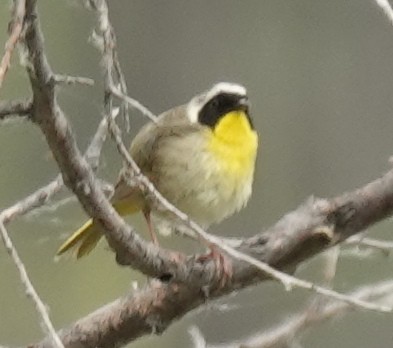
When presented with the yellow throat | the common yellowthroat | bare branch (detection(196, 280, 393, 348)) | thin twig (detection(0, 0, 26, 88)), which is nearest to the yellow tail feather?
the common yellowthroat

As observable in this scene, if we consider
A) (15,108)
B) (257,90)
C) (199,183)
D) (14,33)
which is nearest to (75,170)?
(15,108)

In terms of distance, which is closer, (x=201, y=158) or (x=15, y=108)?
(x=15, y=108)

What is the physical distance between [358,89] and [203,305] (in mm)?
1320

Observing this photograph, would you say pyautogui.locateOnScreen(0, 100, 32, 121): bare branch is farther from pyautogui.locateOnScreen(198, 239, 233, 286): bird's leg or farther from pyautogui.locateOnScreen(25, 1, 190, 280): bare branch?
pyautogui.locateOnScreen(198, 239, 233, 286): bird's leg

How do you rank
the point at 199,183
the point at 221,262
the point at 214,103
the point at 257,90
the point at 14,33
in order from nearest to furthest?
1. the point at 14,33
2. the point at 221,262
3. the point at 199,183
4. the point at 214,103
5. the point at 257,90

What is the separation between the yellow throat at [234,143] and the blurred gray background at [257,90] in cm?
57

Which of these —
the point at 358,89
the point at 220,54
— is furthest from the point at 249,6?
the point at 358,89

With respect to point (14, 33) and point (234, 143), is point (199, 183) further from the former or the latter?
point (14, 33)

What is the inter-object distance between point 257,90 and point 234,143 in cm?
76

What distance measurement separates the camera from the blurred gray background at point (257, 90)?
2.28 metres

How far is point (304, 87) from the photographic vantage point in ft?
7.89

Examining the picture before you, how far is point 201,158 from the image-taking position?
1586 mm

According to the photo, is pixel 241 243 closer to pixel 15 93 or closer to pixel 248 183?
pixel 248 183

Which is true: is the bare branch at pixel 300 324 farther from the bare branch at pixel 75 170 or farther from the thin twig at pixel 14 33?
the thin twig at pixel 14 33
